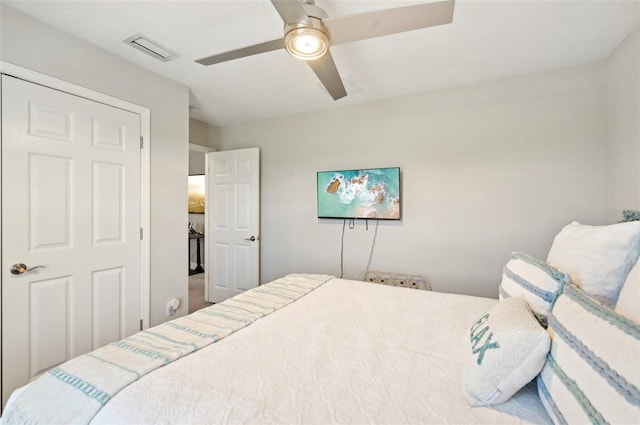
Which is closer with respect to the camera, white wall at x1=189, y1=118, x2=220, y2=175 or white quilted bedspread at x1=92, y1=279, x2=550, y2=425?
white quilted bedspread at x1=92, y1=279, x2=550, y2=425

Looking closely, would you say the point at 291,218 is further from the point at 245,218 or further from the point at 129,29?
the point at 129,29

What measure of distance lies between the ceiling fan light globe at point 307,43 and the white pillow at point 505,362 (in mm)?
1457

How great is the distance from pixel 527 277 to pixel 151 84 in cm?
302

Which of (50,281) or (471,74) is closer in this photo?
(50,281)

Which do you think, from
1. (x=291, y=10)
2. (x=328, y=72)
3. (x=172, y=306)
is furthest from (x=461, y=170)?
(x=172, y=306)

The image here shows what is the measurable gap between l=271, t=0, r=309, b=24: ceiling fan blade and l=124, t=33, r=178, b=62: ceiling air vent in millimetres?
1261

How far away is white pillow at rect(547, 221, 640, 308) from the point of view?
103 centimetres

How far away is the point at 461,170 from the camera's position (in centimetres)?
269

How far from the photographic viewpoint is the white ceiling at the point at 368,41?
1653mm

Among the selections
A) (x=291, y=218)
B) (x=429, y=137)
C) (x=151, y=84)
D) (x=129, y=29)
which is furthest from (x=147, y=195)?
(x=429, y=137)

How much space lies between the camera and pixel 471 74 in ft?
8.04

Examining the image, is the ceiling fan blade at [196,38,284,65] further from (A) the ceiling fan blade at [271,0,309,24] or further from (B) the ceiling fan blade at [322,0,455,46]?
(B) the ceiling fan blade at [322,0,455,46]

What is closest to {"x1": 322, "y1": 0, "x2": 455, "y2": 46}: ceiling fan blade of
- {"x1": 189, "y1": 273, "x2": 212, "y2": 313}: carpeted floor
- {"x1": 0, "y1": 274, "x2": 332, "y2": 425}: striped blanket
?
{"x1": 0, "y1": 274, "x2": 332, "y2": 425}: striped blanket

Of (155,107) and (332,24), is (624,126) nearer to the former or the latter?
(332,24)
